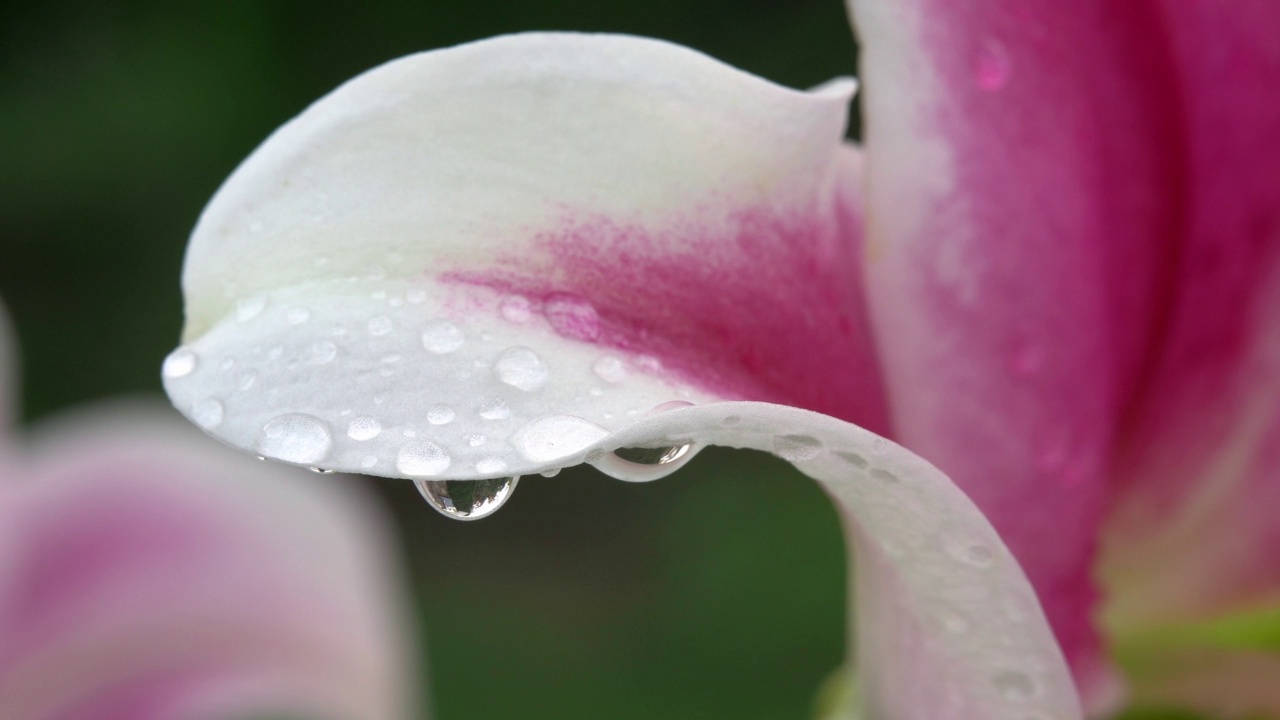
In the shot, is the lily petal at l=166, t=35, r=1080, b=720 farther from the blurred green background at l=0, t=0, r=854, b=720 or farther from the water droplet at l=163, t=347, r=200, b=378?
the blurred green background at l=0, t=0, r=854, b=720

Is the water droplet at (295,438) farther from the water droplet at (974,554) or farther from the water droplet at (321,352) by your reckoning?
the water droplet at (974,554)

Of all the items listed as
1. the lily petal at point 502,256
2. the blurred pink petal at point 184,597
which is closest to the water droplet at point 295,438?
the lily petal at point 502,256

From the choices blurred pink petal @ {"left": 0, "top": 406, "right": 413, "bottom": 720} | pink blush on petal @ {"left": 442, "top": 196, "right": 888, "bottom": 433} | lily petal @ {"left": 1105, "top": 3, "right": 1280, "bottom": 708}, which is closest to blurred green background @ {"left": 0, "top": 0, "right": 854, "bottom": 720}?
blurred pink petal @ {"left": 0, "top": 406, "right": 413, "bottom": 720}

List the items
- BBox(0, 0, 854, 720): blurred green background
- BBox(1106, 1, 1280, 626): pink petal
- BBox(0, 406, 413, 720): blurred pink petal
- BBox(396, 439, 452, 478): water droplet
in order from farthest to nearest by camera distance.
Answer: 1. BBox(0, 0, 854, 720): blurred green background
2. BBox(0, 406, 413, 720): blurred pink petal
3. BBox(1106, 1, 1280, 626): pink petal
4. BBox(396, 439, 452, 478): water droplet

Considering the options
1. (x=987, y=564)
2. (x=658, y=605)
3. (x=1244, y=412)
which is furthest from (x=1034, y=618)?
(x=658, y=605)

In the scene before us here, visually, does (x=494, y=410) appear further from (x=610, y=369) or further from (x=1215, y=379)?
(x=1215, y=379)

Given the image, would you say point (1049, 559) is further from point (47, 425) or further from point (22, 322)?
point (22, 322)
